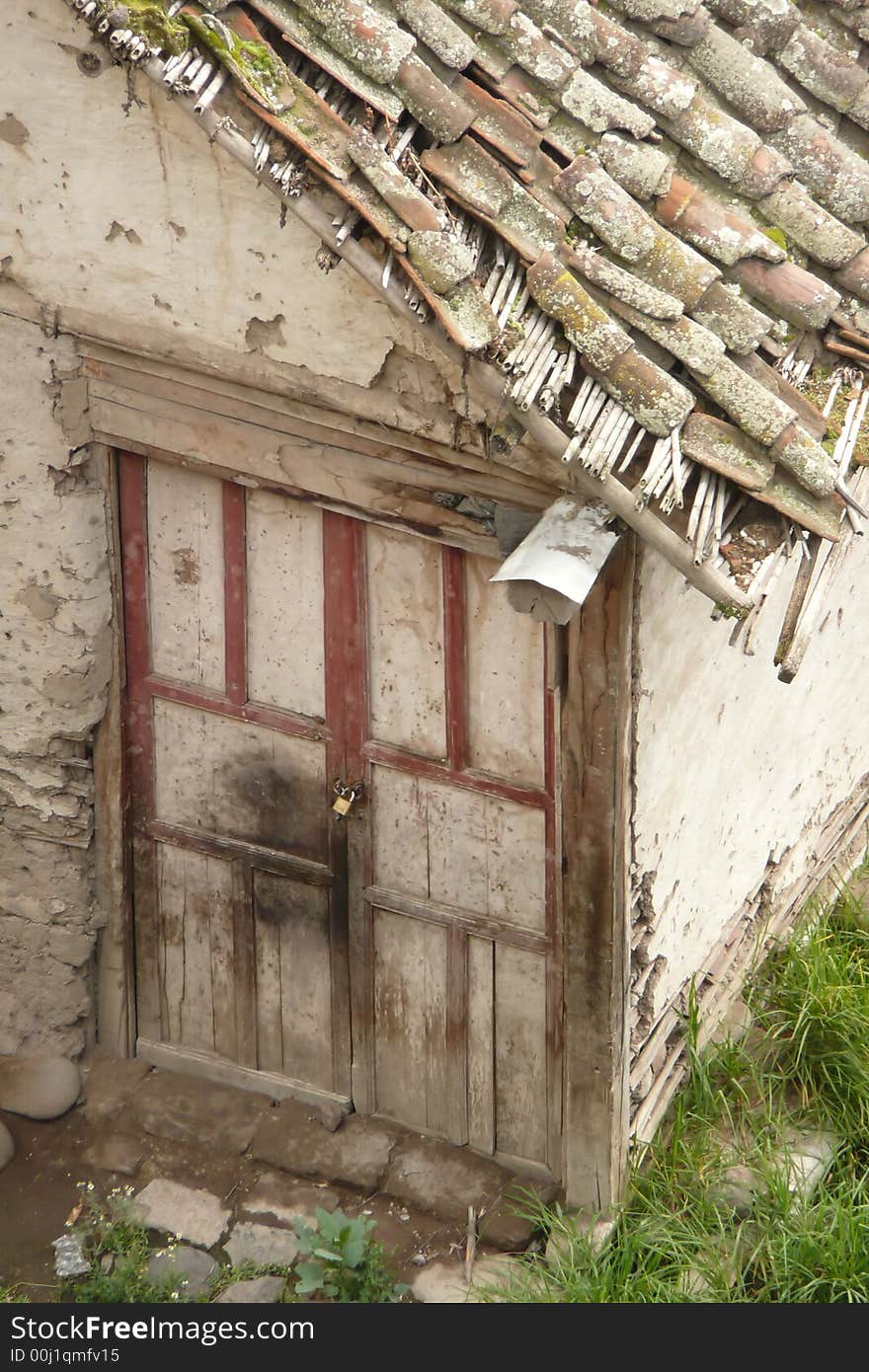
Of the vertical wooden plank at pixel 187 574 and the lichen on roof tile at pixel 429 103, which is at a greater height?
the lichen on roof tile at pixel 429 103

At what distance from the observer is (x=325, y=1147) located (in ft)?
17.9

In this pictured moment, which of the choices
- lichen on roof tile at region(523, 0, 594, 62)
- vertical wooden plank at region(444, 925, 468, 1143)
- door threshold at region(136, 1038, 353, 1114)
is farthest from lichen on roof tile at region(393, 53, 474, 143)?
door threshold at region(136, 1038, 353, 1114)

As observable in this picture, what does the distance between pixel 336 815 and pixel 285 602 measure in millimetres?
648

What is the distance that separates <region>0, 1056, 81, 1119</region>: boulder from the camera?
5602mm

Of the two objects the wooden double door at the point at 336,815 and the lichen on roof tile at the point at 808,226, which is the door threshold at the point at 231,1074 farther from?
the lichen on roof tile at the point at 808,226

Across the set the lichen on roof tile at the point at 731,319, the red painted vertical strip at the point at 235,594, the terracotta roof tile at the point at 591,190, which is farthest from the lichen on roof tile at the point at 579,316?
the red painted vertical strip at the point at 235,594

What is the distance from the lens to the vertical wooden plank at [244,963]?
214 inches

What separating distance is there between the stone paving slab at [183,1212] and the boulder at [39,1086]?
16.7 inches

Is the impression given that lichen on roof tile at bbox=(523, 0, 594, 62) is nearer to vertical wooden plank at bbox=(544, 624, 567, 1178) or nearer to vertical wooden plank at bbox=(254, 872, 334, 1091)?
vertical wooden plank at bbox=(544, 624, 567, 1178)

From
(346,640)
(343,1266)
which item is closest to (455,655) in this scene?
(346,640)

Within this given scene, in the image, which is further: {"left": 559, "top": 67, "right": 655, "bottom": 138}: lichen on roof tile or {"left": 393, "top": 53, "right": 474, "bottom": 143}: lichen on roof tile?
{"left": 559, "top": 67, "right": 655, "bottom": 138}: lichen on roof tile

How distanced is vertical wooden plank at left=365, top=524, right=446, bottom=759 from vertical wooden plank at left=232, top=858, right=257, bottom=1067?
701mm

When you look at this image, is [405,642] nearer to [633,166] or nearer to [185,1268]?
[633,166]
